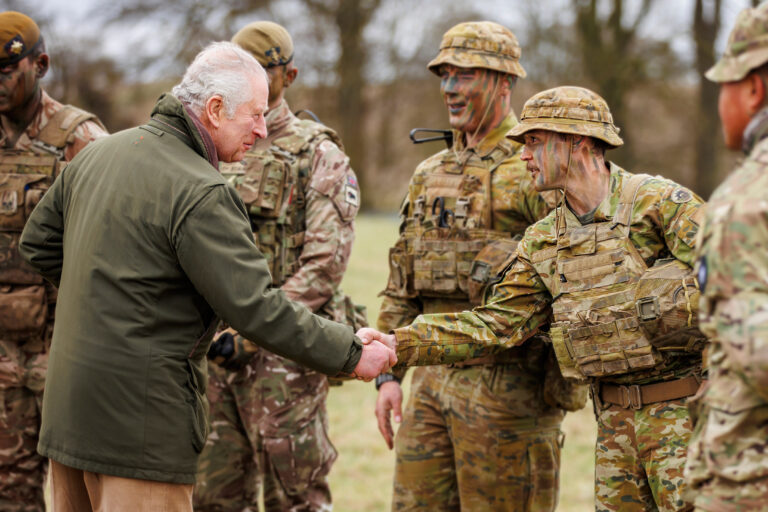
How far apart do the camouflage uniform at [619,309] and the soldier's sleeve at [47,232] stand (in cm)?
186

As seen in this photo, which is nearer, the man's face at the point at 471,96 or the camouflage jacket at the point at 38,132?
the man's face at the point at 471,96

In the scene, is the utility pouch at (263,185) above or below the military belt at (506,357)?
above

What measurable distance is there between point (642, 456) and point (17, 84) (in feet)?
12.5

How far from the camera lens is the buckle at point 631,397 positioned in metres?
3.68

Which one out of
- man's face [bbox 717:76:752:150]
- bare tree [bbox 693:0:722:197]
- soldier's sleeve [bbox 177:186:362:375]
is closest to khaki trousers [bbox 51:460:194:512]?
soldier's sleeve [bbox 177:186:362:375]

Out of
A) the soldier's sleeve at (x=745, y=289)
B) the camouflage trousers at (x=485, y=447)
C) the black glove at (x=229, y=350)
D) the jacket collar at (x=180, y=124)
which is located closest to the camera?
the soldier's sleeve at (x=745, y=289)

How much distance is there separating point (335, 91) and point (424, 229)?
23.4m

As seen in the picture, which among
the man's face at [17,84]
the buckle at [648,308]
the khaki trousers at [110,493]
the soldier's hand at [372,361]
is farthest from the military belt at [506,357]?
the man's face at [17,84]

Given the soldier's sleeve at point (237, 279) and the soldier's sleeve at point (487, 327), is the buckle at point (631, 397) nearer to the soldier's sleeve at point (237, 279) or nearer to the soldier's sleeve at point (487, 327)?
the soldier's sleeve at point (487, 327)

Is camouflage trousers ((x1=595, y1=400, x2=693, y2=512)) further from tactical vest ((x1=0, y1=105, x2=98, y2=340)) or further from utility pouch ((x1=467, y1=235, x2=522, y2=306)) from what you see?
tactical vest ((x1=0, y1=105, x2=98, y2=340))

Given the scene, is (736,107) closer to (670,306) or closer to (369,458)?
(670,306)

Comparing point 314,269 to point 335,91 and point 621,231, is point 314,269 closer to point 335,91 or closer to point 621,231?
point 621,231

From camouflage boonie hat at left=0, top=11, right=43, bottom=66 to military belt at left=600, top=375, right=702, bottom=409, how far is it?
3.64 metres

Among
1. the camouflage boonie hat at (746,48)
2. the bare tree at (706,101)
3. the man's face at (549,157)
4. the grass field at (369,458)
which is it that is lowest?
the grass field at (369,458)
